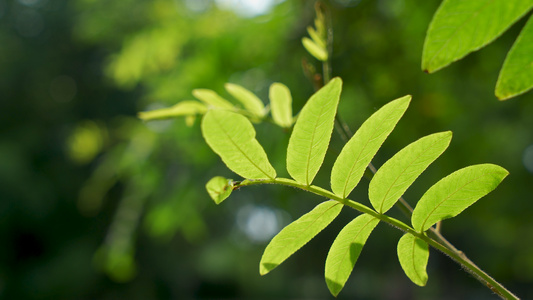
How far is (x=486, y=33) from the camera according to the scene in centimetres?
37

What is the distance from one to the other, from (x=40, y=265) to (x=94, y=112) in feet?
18.6

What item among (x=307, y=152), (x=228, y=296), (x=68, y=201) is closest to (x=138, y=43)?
(x=307, y=152)

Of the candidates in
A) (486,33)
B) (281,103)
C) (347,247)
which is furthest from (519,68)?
(281,103)

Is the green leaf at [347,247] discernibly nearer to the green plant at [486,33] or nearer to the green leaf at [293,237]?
the green leaf at [293,237]

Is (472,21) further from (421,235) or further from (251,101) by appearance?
(251,101)

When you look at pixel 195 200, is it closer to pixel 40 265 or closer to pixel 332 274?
pixel 332 274

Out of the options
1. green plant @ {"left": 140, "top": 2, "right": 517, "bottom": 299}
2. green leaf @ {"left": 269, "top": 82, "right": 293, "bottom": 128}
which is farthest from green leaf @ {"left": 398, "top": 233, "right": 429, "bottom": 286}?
green leaf @ {"left": 269, "top": 82, "right": 293, "bottom": 128}

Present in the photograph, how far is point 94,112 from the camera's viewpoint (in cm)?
1656

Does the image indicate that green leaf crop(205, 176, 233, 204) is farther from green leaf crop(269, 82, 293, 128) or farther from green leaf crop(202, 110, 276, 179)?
green leaf crop(269, 82, 293, 128)

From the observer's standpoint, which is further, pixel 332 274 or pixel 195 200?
pixel 195 200

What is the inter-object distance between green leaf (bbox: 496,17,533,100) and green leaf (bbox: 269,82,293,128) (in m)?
0.40

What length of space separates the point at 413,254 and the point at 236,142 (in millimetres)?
235

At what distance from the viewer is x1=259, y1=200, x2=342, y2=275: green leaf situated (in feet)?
1.52

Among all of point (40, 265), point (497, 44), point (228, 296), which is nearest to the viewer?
point (497, 44)
